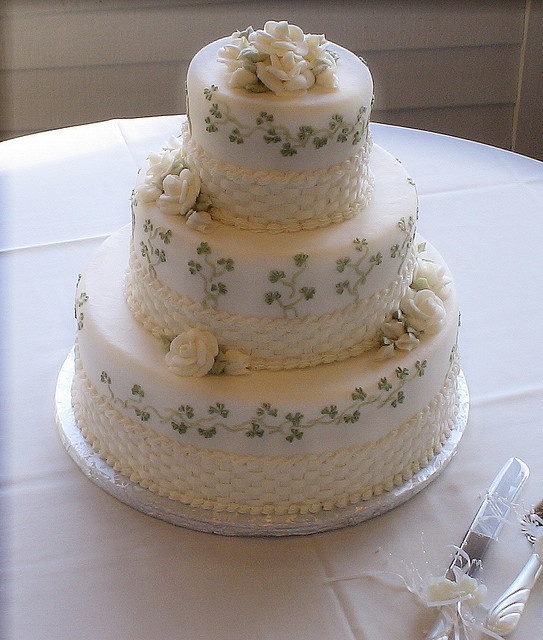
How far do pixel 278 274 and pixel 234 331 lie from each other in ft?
0.57

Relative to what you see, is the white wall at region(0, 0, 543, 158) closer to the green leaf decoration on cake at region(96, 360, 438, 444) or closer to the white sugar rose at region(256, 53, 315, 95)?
the white sugar rose at region(256, 53, 315, 95)

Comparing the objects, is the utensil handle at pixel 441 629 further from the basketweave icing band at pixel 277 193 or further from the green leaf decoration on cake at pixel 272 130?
the green leaf decoration on cake at pixel 272 130

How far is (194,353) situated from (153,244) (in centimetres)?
27

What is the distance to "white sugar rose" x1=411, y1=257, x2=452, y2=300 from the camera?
7.57 feet

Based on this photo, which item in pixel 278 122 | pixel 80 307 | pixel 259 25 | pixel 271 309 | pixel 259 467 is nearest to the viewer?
pixel 278 122

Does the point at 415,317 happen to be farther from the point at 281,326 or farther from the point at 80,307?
the point at 80,307

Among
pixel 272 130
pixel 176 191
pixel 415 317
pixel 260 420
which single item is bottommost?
pixel 260 420

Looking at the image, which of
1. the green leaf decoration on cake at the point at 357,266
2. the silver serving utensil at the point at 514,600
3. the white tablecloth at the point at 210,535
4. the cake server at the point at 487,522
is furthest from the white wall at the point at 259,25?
the silver serving utensil at the point at 514,600

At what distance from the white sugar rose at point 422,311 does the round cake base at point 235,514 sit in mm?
359

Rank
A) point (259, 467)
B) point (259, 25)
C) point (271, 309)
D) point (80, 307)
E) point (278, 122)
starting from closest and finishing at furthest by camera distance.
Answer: point (278, 122), point (271, 309), point (259, 467), point (80, 307), point (259, 25)

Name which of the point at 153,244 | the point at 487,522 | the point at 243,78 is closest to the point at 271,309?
the point at 153,244

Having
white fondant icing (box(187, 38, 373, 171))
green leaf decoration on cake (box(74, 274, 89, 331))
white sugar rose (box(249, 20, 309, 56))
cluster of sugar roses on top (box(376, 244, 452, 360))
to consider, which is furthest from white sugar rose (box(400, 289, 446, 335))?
green leaf decoration on cake (box(74, 274, 89, 331))

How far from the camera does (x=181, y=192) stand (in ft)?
6.60

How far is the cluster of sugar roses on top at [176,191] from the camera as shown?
2002 millimetres
